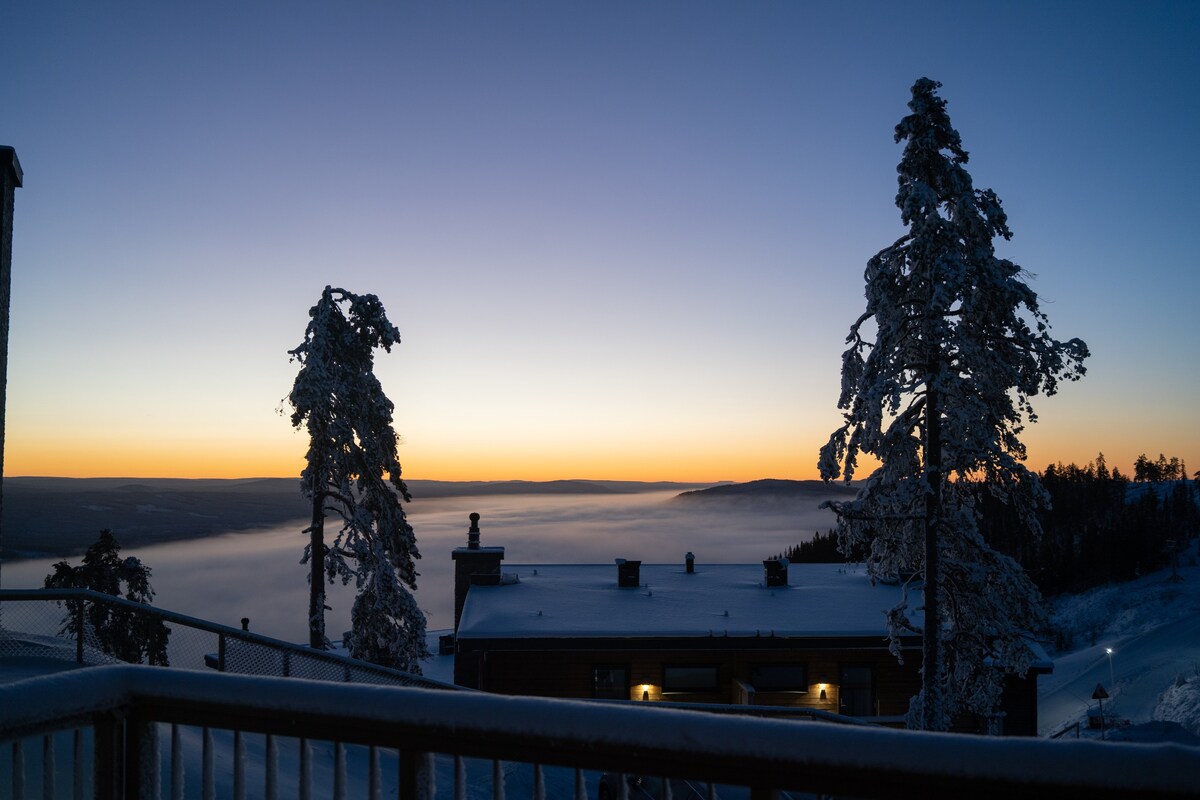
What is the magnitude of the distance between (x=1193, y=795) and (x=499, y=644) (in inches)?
818

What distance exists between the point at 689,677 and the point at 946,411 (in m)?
12.1

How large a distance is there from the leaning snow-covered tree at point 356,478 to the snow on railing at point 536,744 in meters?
16.0

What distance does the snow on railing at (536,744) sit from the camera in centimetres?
181

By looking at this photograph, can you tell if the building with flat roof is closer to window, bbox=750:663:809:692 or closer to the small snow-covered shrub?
window, bbox=750:663:809:692

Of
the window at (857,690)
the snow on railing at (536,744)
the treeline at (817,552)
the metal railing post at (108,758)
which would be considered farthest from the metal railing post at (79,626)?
the treeline at (817,552)

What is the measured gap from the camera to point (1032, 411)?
550 inches

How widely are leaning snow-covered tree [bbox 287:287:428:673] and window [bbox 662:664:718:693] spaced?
23.8 feet

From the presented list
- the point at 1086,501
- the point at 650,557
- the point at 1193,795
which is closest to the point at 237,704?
the point at 1193,795

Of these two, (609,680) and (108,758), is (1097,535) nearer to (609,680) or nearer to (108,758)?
(609,680)

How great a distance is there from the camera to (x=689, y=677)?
21.7 metres

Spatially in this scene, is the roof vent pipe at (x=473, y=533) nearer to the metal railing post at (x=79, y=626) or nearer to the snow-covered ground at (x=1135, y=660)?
the metal railing post at (x=79, y=626)

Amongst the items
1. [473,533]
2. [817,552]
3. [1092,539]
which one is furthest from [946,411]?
[1092,539]

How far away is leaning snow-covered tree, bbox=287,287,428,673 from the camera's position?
1816cm

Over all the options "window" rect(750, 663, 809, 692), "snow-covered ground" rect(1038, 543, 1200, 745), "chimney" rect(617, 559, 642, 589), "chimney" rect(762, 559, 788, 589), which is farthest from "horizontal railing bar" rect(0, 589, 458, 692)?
"snow-covered ground" rect(1038, 543, 1200, 745)
